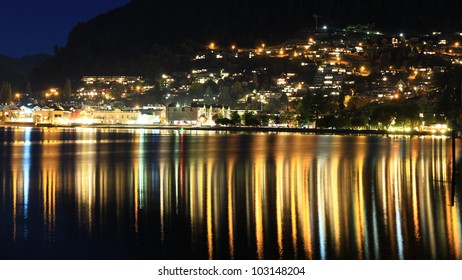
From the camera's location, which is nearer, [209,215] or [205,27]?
[209,215]

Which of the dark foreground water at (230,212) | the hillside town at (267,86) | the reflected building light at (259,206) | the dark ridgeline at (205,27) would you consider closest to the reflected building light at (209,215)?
the dark foreground water at (230,212)

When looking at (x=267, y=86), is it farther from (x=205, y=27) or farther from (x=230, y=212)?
(x=230, y=212)

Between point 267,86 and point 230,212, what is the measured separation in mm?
94101

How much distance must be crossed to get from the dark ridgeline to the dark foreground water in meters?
102

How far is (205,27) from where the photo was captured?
448 ft

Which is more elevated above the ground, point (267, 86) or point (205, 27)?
point (205, 27)

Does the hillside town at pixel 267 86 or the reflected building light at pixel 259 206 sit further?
the hillside town at pixel 267 86

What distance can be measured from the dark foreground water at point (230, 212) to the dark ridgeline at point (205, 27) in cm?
10177

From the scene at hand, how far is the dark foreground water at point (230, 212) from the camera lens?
33.7 feet

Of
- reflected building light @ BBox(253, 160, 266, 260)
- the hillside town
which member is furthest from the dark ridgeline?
reflected building light @ BBox(253, 160, 266, 260)

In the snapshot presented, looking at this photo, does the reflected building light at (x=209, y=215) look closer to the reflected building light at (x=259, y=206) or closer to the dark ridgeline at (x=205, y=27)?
the reflected building light at (x=259, y=206)

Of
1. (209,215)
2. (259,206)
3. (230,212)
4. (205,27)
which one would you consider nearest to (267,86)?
(205,27)

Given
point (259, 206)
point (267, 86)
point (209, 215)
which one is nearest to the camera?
point (209, 215)
